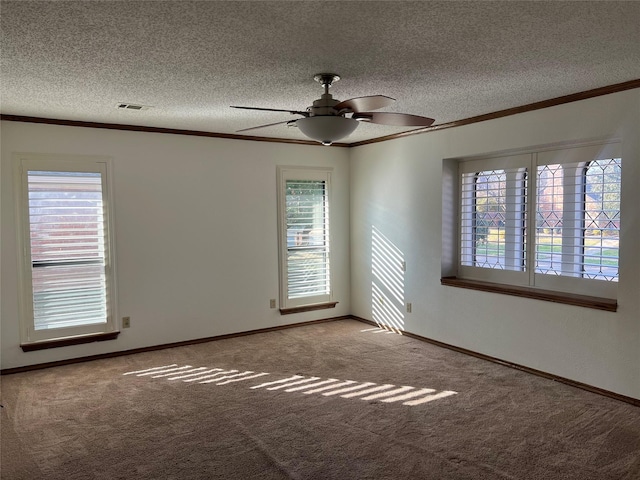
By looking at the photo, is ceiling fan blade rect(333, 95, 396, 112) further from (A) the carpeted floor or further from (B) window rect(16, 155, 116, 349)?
(B) window rect(16, 155, 116, 349)

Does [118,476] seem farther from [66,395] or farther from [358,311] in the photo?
[358,311]

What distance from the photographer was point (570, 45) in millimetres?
2652

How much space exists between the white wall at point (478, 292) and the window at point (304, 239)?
44cm

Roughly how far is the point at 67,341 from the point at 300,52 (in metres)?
3.55

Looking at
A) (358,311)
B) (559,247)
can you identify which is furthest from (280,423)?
(358,311)

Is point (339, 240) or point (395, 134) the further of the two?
point (339, 240)

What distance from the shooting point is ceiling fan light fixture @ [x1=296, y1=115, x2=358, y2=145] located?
3.06 meters

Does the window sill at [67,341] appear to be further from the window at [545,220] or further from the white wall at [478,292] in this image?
the window at [545,220]

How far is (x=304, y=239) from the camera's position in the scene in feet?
19.7

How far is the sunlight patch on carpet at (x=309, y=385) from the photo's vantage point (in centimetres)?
370

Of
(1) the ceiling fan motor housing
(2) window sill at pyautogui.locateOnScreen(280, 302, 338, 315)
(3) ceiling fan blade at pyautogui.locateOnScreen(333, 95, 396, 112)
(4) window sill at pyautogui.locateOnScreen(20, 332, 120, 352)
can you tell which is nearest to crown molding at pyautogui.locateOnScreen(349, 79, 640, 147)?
(3) ceiling fan blade at pyautogui.locateOnScreen(333, 95, 396, 112)

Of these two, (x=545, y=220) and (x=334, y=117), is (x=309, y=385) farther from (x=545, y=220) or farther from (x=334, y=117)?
(x=545, y=220)

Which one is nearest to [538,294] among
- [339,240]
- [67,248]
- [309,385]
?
[309,385]

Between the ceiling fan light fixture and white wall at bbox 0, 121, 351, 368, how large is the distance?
239 cm
